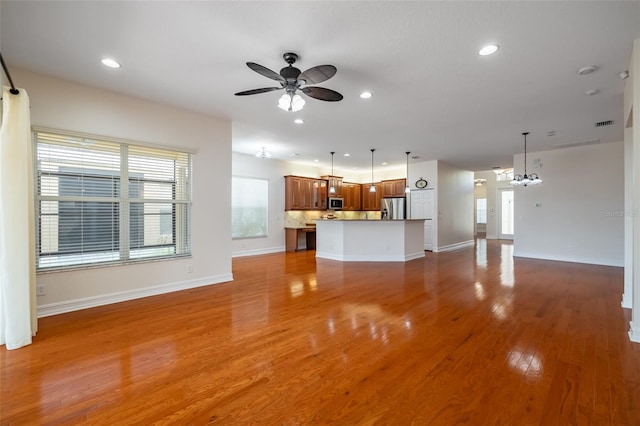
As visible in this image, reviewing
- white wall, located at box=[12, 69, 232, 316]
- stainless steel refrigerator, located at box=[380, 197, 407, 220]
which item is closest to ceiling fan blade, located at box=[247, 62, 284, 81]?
white wall, located at box=[12, 69, 232, 316]

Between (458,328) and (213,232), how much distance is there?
12.7ft

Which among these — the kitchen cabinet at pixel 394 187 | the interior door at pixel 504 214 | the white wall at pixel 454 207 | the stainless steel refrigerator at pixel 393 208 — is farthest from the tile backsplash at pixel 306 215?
the interior door at pixel 504 214

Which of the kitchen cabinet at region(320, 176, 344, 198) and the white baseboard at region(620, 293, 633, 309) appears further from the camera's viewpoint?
the kitchen cabinet at region(320, 176, 344, 198)

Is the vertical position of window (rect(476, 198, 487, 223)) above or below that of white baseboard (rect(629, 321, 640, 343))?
above

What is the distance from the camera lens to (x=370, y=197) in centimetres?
1088

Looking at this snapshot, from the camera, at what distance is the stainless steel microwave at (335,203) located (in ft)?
32.2

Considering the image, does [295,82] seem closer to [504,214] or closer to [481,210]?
[504,214]

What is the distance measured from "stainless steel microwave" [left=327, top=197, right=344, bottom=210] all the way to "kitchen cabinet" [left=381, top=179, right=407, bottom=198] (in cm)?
162

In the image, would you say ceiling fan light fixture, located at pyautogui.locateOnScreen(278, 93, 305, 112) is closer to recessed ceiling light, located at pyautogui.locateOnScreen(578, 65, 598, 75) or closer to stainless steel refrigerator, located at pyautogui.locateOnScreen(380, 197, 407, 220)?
recessed ceiling light, located at pyautogui.locateOnScreen(578, 65, 598, 75)

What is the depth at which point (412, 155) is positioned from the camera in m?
8.00

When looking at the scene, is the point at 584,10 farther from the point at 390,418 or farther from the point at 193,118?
the point at 193,118

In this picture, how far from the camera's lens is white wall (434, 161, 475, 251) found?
9016 mm

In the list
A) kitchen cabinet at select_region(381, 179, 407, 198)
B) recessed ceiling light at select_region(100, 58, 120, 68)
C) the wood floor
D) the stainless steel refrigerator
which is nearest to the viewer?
the wood floor

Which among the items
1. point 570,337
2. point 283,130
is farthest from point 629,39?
point 283,130
